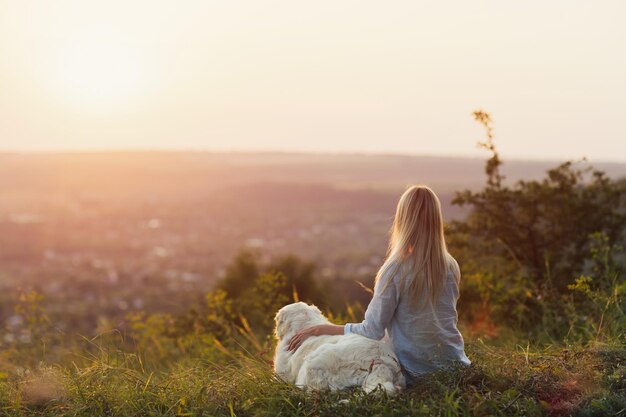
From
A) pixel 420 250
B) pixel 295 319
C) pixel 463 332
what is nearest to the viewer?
pixel 420 250

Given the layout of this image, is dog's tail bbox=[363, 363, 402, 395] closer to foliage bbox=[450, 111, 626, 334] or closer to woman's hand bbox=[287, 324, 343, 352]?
woman's hand bbox=[287, 324, 343, 352]

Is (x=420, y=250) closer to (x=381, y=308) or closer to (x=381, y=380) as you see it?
(x=381, y=308)

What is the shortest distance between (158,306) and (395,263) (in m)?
61.1

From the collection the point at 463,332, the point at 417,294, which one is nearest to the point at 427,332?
the point at 417,294

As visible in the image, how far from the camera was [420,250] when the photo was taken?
5254 mm

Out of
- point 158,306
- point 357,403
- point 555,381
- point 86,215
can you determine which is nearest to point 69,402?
point 357,403

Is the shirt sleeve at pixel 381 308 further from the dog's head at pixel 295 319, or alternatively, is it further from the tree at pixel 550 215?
the tree at pixel 550 215

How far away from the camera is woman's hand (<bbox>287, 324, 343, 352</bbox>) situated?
5.68 metres

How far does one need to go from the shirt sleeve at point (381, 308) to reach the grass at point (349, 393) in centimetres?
52

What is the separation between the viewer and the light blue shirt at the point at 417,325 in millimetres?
5316

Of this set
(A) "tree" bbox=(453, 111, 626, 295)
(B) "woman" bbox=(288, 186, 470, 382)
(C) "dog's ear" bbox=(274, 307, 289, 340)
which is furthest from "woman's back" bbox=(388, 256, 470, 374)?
(A) "tree" bbox=(453, 111, 626, 295)

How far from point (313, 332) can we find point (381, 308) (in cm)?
70

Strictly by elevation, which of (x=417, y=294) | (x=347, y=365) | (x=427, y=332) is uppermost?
(x=417, y=294)

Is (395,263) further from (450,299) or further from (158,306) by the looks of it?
(158,306)
